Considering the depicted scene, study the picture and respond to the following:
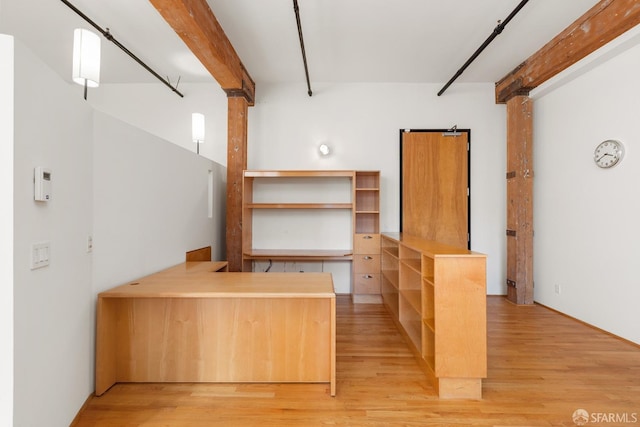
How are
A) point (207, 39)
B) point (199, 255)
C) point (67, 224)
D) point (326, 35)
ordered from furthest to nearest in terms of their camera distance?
point (199, 255), point (326, 35), point (207, 39), point (67, 224)

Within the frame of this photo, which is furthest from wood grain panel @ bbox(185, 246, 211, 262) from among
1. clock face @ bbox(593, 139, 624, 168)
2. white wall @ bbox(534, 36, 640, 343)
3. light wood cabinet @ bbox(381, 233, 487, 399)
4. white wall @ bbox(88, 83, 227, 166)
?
clock face @ bbox(593, 139, 624, 168)

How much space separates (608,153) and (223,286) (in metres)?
4.05

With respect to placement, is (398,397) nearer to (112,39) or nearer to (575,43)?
(575,43)

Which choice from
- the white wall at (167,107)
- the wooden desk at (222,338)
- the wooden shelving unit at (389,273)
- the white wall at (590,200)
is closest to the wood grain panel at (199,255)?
the wooden desk at (222,338)

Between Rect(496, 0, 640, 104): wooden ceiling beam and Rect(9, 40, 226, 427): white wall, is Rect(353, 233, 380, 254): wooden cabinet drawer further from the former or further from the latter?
Rect(496, 0, 640, 104): wooden ceiling beam

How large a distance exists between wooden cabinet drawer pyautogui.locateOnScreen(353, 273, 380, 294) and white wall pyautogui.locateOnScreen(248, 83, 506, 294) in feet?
2.88

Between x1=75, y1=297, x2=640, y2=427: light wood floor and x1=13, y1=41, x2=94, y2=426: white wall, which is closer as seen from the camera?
x1=13, y1=41, x2=94, y2=426: white wall

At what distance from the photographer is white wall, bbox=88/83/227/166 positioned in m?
4.70

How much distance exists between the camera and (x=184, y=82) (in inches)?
185

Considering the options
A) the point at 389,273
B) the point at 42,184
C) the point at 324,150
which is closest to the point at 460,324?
the point at 389,273

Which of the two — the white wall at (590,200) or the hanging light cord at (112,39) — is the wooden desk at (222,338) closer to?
the hanging light cord at (112,39)

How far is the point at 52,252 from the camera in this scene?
5.29ft

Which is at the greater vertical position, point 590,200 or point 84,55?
point 84,55

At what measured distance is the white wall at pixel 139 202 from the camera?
2088mm
